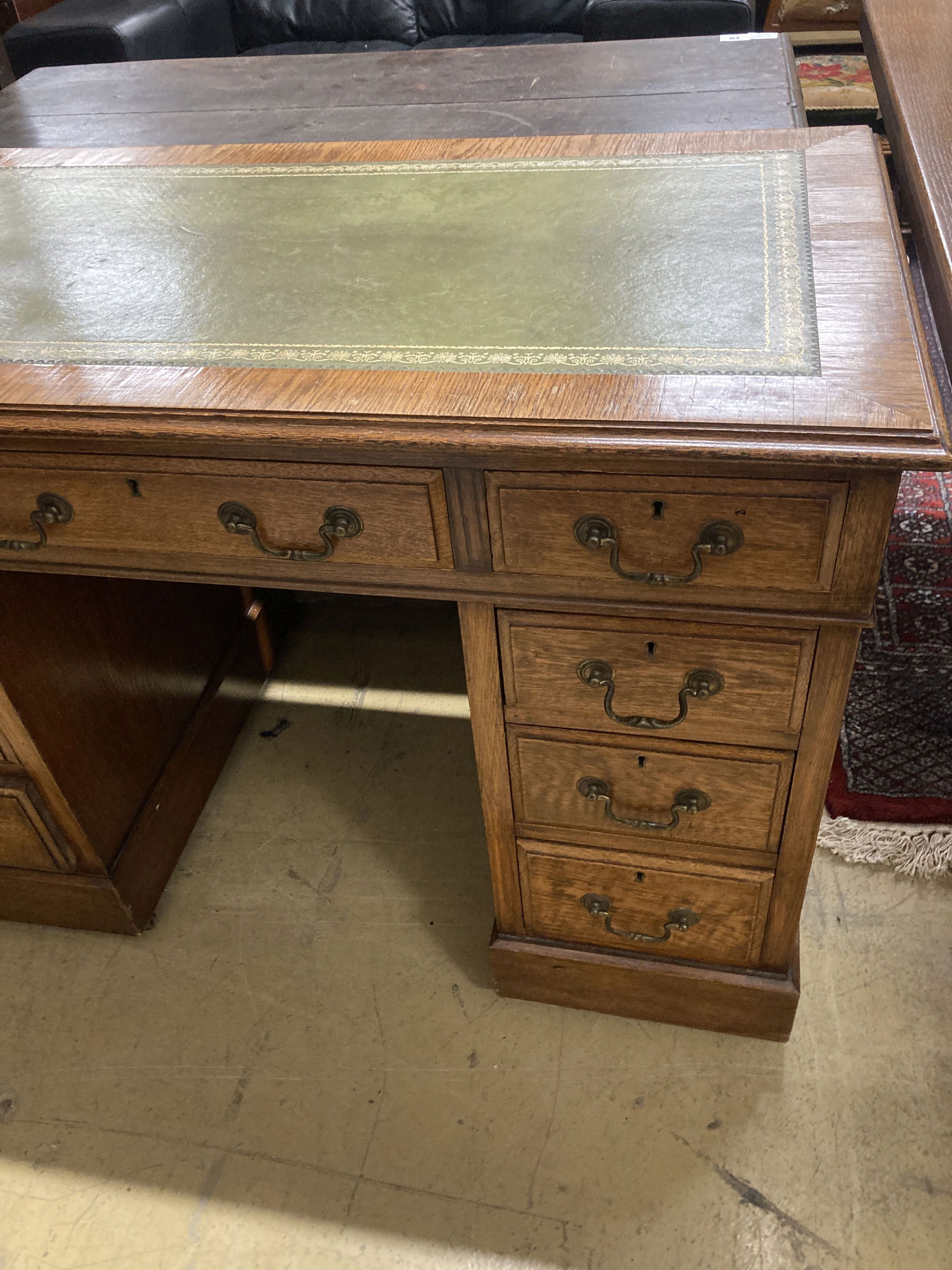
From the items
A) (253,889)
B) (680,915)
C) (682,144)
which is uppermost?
(682,144)

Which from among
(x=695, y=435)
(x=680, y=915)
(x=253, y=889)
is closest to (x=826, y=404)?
(x=695, y=435)

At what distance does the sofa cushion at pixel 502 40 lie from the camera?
289 centimetres

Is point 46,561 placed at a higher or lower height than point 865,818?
higher

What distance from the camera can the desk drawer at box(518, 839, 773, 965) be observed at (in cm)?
112

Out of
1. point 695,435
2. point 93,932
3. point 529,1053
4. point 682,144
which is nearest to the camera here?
point 695,435

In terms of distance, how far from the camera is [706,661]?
92cm

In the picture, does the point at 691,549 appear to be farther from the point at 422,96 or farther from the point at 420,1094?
the point at 422,96

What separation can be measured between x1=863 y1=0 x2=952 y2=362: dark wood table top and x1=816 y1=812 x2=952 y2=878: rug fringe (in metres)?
0.74

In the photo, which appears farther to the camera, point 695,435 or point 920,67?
point 920,67

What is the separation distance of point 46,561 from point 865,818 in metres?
1.20

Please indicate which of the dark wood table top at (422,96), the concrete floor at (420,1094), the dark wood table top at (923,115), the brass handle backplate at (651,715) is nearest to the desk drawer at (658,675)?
the brass handle backplate at (651,715)

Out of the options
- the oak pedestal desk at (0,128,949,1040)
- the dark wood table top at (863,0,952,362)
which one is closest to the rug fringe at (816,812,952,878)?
the oak pedestal desk at (0,128,949,1040)

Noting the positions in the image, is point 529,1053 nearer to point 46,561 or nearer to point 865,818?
point 865,818

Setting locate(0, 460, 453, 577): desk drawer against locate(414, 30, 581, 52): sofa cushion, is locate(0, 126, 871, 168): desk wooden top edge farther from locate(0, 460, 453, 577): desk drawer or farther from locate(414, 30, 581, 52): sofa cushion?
locate(414, 30, 581, 52): sofa cushion
